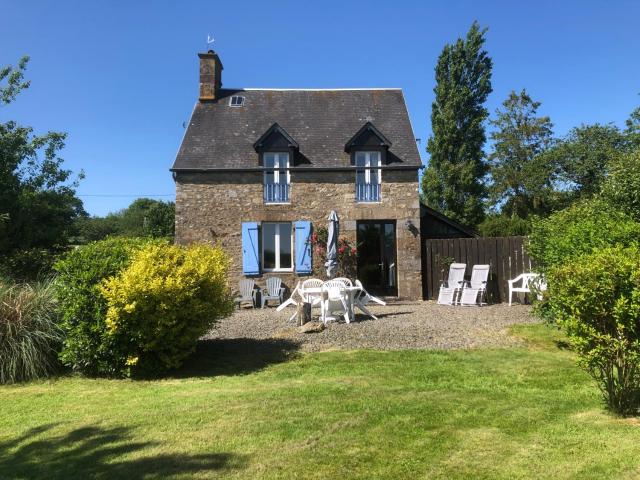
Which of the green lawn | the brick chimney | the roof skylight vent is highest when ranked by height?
the brick chimney

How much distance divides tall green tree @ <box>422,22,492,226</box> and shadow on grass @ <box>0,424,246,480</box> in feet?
77.9

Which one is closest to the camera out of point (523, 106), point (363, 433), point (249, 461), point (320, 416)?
point (249, 461)

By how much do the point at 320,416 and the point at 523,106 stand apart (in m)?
30.6

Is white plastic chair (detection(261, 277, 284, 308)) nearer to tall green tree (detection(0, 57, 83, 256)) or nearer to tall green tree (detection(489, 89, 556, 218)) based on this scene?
tall green tree (detection(0, 57, 83, 256))

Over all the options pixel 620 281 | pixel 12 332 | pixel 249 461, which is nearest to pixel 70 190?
pixel 12 332

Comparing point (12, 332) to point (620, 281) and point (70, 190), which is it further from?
point (70, 190)

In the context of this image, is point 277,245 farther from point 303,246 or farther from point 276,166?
point 276,166

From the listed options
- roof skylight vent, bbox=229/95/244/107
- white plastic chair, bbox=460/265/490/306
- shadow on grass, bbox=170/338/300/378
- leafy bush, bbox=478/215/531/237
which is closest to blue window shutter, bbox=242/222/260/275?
roof skylight vent, bbox=229/95/244/107

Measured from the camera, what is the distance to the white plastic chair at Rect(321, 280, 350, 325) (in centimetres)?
930

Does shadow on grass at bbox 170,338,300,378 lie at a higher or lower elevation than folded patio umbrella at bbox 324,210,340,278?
lower

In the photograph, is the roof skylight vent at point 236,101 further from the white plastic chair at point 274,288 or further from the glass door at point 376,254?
the white plastic chair at point 274,288

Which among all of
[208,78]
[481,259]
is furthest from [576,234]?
[208,78]

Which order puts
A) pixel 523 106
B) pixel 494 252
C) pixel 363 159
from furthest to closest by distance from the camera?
1. pixel 523 106
2. pixel 363 159
3. pixel 494 252

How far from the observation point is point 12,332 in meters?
6.07
